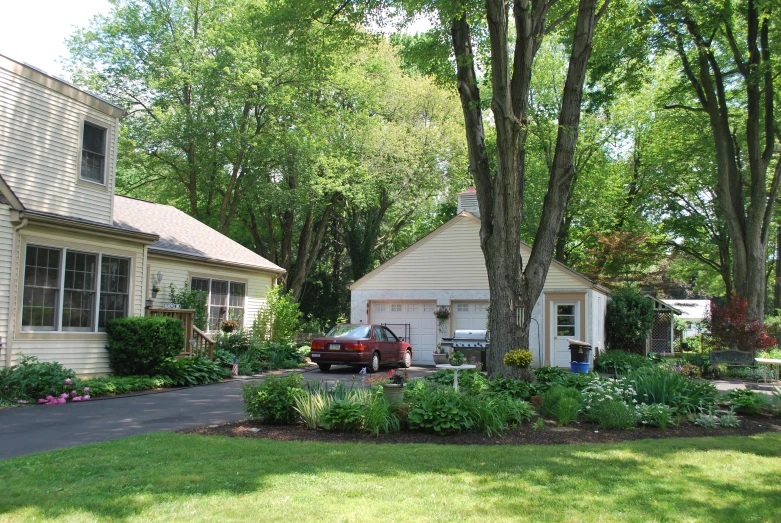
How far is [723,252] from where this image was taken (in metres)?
34.5

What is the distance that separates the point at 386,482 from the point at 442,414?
2496 mm

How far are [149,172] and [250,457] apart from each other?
26.6 meters

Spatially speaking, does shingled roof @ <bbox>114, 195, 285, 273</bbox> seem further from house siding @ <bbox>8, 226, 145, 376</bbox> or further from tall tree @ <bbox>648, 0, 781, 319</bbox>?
tall tree @ <bbox>648, 0, 781, 319</bbox>

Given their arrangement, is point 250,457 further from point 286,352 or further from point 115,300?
point 286,352

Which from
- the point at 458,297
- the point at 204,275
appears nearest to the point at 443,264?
the point at 458,297

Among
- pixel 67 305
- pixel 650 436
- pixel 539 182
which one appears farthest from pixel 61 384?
pixel 539 182

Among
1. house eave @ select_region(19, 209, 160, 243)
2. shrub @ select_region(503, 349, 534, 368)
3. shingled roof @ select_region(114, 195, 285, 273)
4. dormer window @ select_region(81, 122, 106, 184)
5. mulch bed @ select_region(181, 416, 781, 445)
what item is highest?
dormer window @ select_region(81, 122, 106, 184)

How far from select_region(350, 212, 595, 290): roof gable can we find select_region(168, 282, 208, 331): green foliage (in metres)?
7.64

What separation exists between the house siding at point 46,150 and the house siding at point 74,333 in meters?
0.78

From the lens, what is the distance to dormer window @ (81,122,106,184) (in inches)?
566

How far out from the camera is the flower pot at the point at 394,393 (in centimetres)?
851

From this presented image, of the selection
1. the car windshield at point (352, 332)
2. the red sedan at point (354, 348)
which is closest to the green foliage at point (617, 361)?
the red sedan at point (354, 348)

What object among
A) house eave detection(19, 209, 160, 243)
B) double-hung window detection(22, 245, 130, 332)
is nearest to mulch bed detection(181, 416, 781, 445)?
double-hung window detection(22, 245, 130, 332)

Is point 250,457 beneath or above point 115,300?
beneath
